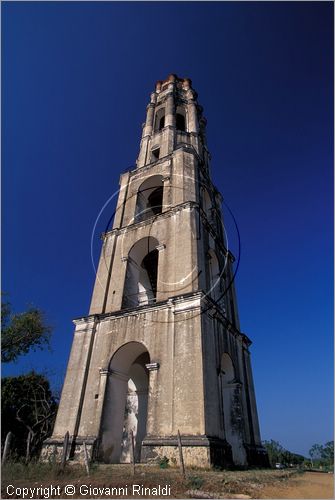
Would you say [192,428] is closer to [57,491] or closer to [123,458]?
[57,491]

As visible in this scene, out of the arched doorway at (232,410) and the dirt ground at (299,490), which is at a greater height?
the arched doorway at (232,410)

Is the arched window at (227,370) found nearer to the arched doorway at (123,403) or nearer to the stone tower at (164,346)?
the stone tower at (164,346)

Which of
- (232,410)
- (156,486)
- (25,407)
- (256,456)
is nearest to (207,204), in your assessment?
(232,410)

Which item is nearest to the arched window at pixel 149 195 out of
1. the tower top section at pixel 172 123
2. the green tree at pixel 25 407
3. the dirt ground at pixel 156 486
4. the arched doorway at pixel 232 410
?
the tower top section at pixel 172 123

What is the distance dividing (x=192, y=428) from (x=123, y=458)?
708cm

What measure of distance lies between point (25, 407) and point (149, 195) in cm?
2094

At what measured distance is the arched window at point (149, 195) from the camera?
20.6m

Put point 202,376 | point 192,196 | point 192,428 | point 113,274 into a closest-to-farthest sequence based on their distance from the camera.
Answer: point 192,428 → point 202,376 → point 113,274 → point 192,196

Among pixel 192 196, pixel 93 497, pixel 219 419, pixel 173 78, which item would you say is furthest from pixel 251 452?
pixel 173 78

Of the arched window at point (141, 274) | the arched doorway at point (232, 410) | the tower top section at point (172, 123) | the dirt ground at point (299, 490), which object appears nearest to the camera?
the dirt ground at point (299, 490)

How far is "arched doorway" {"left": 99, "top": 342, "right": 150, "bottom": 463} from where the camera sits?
12.2 metres

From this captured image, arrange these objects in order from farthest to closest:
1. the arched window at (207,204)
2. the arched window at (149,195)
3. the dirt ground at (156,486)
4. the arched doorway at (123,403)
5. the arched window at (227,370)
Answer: the arched window at (207,204) < the arched window at (149,195) < the arched window at (227,370) < the arched doorway at (123,403) < the dirt ground at (156,486)

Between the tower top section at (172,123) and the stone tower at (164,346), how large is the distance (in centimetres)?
328

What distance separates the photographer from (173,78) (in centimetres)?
3095
